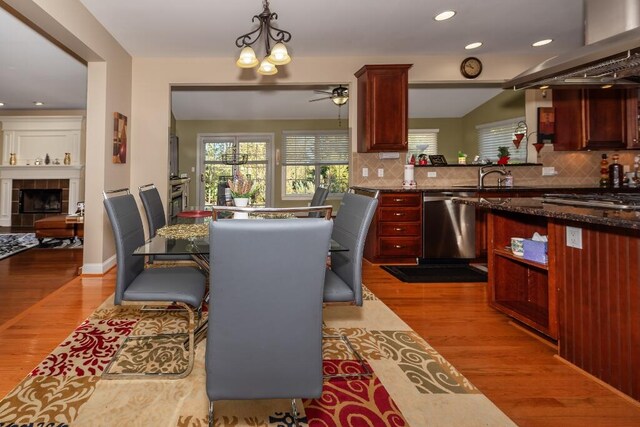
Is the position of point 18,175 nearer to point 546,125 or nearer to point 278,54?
point 278,54

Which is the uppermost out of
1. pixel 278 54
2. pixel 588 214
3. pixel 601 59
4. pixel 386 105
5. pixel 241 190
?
pixel 386 105

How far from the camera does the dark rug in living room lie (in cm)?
387

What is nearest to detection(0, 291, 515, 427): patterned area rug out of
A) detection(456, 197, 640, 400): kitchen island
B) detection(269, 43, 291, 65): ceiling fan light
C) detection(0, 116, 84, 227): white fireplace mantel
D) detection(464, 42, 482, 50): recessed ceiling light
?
detection(456, 197, 640, 400): kitchen island

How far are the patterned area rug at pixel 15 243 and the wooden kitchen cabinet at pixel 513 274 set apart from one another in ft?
18.2

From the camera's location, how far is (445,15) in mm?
3660

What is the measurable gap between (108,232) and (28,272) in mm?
882

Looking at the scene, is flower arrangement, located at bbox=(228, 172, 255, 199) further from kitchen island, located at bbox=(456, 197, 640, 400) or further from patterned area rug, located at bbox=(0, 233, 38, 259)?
patterned area rug, located at bbox=(0, 233, 38, 259)

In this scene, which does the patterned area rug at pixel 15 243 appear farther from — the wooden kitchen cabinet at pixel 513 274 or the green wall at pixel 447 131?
the green wall at pixel 447 131

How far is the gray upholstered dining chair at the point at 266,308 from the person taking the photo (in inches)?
45.1

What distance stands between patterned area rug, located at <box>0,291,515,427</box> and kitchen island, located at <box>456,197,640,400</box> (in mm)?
654

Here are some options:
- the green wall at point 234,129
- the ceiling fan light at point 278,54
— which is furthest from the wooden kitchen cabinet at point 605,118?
the green wall at point 234,129

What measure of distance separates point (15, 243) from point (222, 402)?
5.73 meters

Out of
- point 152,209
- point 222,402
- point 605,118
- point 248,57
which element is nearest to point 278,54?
point 248,57

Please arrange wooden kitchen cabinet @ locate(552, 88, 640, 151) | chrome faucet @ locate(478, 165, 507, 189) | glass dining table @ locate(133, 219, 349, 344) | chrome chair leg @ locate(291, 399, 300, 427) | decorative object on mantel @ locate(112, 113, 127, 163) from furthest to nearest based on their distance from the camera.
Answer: chrome faucet @ locate(478, 165, 507, 189), wooden kitchen cabinet @ locate(552, 88, 640, 151), decorative object on mantel @ locate(112, 113, 127, 163), glass dining table @ locate(133, 219, 349, 344), chrome chair leg @ locate(291, 399, 300, 427)
